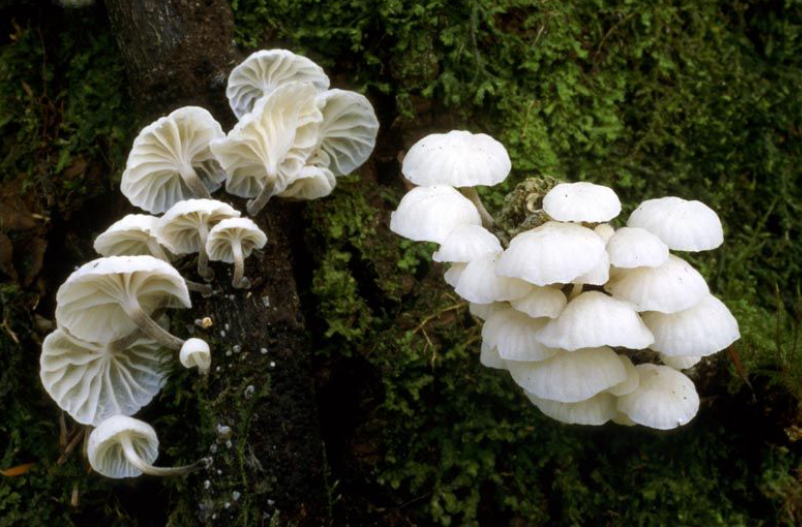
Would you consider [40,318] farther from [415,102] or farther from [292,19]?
[415,102]

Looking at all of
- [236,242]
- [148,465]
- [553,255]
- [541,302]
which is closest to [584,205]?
[553,255]

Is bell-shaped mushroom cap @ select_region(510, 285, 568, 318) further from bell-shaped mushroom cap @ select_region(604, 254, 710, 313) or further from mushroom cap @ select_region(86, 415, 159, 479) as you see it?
mushroom cap @ select_region(86, 415, 159, 479)

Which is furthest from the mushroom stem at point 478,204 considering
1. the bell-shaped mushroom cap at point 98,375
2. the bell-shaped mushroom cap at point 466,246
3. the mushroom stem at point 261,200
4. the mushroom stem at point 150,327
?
the bell-shaped mushroom cap at point 98,375

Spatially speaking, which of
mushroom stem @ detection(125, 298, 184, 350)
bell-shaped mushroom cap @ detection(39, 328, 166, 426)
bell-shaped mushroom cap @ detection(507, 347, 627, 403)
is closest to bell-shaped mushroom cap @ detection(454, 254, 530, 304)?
bell-shaped mushroom cap @ detection(507, 347, 627, 403)

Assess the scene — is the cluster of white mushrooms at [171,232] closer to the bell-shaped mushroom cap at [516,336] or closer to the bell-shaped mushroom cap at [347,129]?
the bell-shaped mushroom cap at [347,129]

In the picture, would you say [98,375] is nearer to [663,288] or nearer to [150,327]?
[150,327]
